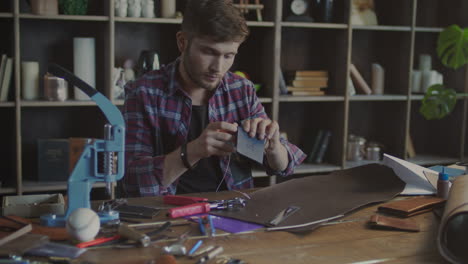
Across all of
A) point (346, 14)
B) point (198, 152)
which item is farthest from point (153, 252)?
point (346, 14)

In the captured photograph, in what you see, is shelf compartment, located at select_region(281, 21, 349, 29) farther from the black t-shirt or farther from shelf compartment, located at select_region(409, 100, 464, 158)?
the black t-shirt

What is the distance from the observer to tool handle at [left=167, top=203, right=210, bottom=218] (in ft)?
4.46

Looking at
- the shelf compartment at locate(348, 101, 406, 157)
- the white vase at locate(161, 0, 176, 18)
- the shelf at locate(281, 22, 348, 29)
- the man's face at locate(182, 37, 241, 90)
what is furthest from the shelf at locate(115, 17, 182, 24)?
the shelf compartment at locate(348, 101, 406, 157)

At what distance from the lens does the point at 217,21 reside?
5.91ft

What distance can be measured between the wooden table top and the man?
1.43ft

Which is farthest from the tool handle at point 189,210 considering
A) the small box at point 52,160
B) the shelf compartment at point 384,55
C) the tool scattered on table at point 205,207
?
the shelf compartment at point 384,55

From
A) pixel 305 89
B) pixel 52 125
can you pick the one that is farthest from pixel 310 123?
pixel 52 125

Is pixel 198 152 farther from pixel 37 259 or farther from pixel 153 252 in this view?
pixel 37 259

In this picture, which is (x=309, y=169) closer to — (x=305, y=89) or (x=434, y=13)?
(x=305, y=89)

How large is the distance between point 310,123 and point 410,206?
2432mm

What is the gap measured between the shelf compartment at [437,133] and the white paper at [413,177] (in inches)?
93.1

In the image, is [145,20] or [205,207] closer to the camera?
[205,207]

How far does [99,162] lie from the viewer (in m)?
1.36

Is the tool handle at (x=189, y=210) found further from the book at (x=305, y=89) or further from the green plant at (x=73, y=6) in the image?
the book at (x=305, y=89)
